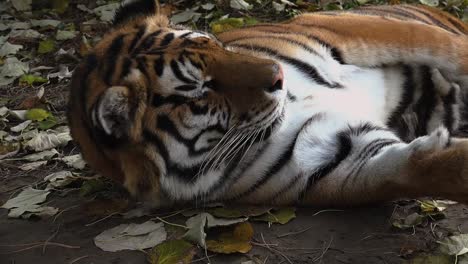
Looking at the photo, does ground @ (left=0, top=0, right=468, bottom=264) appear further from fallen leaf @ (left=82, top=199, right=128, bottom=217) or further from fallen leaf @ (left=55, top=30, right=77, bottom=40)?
fallen leaf @ (left=55, top=30, right=77, bottom=40)

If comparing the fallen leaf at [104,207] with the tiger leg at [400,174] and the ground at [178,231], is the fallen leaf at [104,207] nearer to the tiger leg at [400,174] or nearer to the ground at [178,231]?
the ground at [178,231]

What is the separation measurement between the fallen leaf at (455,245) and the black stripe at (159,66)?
0.90m

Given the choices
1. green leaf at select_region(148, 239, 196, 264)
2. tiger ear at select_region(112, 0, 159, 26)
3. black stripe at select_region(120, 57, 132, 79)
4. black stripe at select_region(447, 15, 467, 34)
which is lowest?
green leaf at select_region(148, 239, 196, 264)

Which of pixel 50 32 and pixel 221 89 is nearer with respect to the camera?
pixel 221 89

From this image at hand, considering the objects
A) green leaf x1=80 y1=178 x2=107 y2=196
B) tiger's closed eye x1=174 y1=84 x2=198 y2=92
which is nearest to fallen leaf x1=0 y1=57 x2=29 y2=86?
green leaf x1=80 y1=178 x2=107 y2=196

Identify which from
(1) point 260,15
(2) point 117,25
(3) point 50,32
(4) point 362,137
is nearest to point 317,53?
(4) point 362,137

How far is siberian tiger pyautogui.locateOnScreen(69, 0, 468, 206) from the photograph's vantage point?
196 cm

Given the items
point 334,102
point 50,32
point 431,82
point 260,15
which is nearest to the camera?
point 334,102

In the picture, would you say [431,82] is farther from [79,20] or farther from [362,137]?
[79,20]

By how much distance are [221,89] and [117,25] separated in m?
0.54

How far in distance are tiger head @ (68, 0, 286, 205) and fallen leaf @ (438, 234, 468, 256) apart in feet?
1.95

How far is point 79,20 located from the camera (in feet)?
16.5

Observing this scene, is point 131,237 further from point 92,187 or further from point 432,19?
point 432,19

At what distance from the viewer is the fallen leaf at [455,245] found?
5.61 ft
